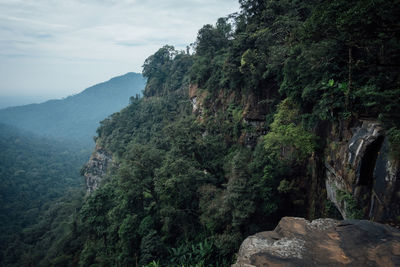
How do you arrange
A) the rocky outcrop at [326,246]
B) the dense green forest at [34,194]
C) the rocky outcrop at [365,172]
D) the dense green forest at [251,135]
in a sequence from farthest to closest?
the dense green forest at [34,194] < the dense green forest at [251,135] < the rocky outcrop at [365,172] < the rocky outcrop at [326,246]

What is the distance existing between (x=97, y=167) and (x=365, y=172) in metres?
50.9

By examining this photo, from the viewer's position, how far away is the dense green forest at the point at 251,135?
26.8ft

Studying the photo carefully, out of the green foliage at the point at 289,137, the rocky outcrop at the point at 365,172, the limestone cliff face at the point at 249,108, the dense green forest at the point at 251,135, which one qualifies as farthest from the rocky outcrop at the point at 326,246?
the limestone cliff face at the point at 249,108

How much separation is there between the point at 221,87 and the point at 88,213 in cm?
1927

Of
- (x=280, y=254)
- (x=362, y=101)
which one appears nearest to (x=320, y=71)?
(x=362, y=101)

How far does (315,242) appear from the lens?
592 centimetres

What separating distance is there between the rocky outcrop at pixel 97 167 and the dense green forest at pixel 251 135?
2009 cm

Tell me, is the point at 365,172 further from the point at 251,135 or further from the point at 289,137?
the point at 251,135

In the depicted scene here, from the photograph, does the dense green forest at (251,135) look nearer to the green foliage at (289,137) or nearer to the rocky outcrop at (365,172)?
the green foliage at (289,137)

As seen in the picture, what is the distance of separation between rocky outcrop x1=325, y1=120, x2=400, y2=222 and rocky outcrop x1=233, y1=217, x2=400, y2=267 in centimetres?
153

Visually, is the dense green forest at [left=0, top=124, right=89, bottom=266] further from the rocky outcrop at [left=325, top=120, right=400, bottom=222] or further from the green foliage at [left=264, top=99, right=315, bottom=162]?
the rocky outcrop at [left=325, top=120, right=400, bottom=222]

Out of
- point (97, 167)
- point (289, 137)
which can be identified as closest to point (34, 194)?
point (97, 167)

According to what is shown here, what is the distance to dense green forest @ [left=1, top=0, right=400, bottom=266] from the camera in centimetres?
818

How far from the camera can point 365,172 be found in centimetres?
805
